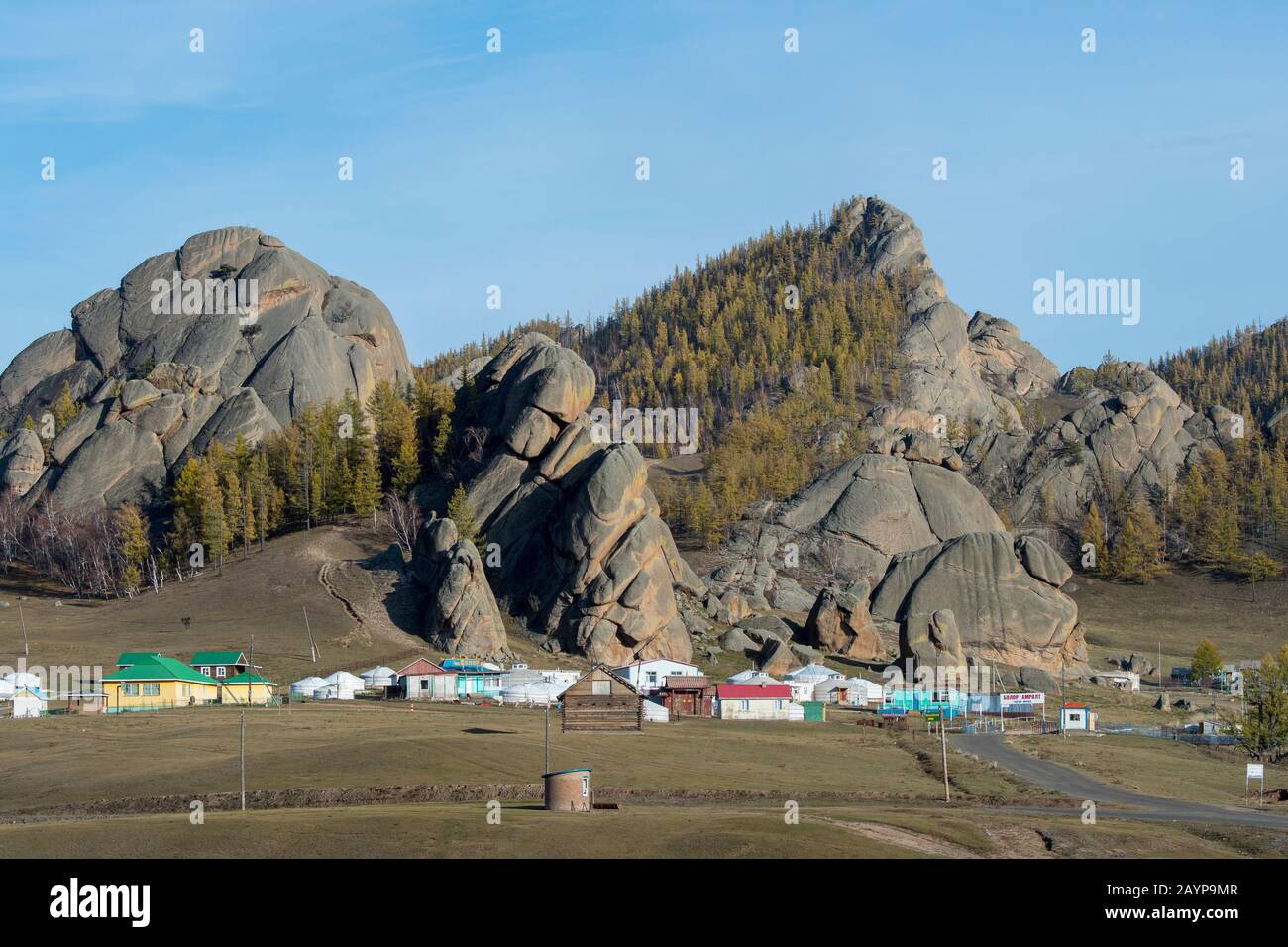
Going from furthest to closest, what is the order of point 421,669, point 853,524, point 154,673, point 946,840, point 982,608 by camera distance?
1. point 853,524
2. point 982,608
3. point 421,669
4. point 154,673
5. point 946,840

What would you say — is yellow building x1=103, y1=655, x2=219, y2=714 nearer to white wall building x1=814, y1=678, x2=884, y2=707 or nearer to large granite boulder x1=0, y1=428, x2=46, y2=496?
white wall building x1=814, y1=678, x2=884, y2=707

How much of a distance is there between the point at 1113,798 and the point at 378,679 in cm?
6399

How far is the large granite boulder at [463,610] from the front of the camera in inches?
4887

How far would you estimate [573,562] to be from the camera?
→ 5315 inches

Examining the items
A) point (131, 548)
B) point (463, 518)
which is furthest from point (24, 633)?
point (463, 518)

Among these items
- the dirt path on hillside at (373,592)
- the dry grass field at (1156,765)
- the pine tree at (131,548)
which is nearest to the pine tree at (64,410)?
the pine tree at (131,548)

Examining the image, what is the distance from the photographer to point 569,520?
136500 millimetres

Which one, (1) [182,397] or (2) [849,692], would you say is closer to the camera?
(2) [849,692]

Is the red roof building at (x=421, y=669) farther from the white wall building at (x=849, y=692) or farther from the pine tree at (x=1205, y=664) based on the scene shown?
the pine tree at (x=1205, y=664)

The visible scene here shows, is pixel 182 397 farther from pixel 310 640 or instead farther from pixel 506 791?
pixel 506 791

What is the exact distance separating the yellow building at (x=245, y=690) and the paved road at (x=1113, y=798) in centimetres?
5234

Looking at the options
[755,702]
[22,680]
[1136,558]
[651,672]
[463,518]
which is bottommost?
[755,702]
